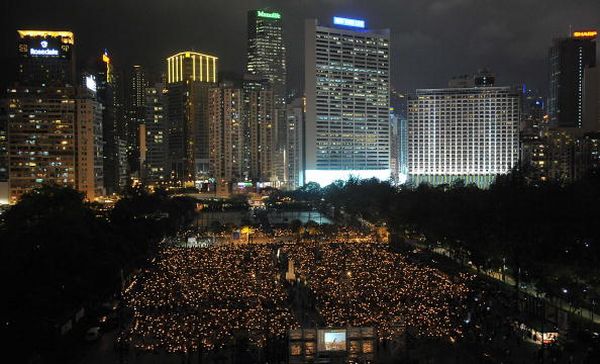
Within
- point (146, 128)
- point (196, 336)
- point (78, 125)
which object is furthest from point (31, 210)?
point (146, 128)

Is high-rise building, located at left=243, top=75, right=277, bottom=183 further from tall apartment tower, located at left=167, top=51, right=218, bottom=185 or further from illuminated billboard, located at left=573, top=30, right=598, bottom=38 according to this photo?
illuminated billboard, located at left=573, top=30, right=598, bottom=38

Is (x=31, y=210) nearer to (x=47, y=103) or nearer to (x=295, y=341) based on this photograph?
(x=295, y=341)

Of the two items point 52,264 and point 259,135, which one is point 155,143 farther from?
point 52,264

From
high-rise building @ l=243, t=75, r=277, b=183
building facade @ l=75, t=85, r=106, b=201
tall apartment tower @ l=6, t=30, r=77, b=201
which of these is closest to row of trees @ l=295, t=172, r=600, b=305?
building facade @ l=75, t=85, r=106, b=201

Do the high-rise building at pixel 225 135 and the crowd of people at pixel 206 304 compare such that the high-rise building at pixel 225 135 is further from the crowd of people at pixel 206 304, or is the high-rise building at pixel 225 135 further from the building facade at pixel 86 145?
the crowd of people at pixel 206 304

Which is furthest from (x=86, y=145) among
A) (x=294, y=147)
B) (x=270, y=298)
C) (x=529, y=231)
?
(x=294, y=147)
